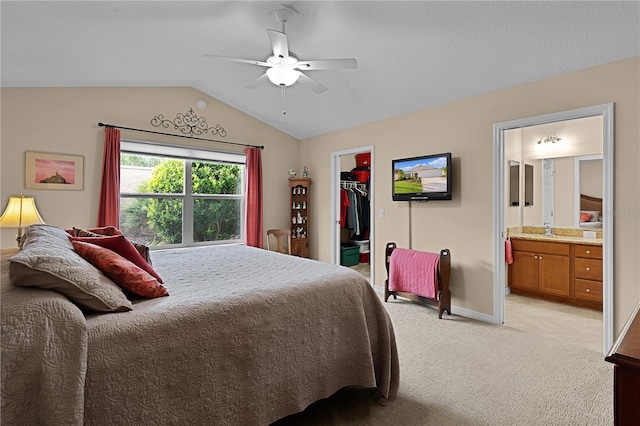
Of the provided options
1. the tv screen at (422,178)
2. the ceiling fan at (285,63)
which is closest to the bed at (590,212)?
the tv screen at (422,178)

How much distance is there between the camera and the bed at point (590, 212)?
13.0 ft

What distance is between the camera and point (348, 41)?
112 inches

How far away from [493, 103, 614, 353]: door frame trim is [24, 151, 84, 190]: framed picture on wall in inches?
179

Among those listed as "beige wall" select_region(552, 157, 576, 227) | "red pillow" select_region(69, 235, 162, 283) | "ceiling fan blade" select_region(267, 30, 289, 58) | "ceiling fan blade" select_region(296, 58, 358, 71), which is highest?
"ceiling fan blade" select_region(267, 30, 289, 58)

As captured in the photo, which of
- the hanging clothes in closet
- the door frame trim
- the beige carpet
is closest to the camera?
the beige carpet

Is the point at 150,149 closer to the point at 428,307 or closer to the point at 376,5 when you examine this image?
the point at 376,5

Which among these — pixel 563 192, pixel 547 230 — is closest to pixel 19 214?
pixel 547 230

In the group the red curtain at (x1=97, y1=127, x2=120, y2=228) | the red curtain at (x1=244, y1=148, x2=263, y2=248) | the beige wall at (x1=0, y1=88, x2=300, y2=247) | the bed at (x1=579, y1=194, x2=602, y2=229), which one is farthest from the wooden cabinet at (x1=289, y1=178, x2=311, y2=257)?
the bed at (x1=579, y1=194, x2=602, y2=229)

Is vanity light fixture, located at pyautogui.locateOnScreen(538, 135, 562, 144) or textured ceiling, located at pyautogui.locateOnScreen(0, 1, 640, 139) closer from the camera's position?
textured ceiling, located at pyautogui.locateOnScreen(0, 1, 640, 139)

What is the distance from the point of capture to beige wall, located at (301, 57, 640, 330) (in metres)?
2.53

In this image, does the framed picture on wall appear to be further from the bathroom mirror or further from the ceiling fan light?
the bathroom mirror

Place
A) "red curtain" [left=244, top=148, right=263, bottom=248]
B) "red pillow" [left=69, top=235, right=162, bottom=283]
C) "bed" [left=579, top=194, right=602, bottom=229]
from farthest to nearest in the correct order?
"red curtain" [left=244, top=148, right=263, bottom=248] < "bed" [left=579, top=194, right=602, bottom=229] < "red pillow" [left=69, top=235, right=162, bottom=283]

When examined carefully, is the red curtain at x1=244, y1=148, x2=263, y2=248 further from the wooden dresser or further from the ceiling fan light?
the wooden dresser

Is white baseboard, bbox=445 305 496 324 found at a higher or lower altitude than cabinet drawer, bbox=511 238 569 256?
lower
